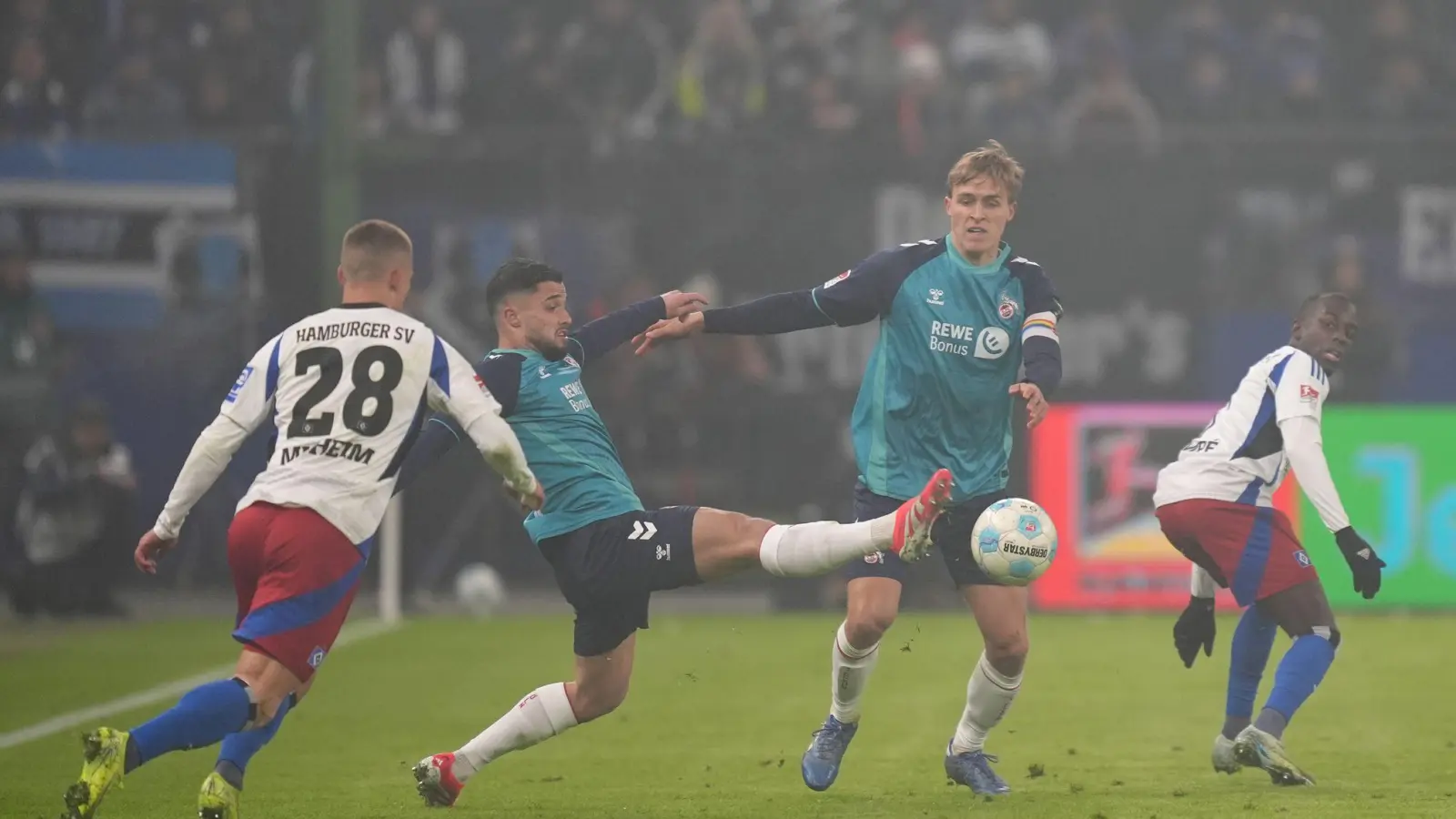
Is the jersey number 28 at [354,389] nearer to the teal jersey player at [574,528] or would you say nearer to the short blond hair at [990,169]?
the teal jersey player at [574,528]

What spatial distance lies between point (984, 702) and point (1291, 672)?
1306 mm

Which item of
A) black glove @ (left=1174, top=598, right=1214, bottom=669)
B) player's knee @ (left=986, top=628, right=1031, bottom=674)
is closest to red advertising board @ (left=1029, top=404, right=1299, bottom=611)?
black glove @ (left=1174, top=598, right=1214, bottom=669)

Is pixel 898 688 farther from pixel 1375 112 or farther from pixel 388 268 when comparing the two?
pixel 1375 112

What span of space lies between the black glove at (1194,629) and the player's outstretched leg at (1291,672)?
1.00 ft

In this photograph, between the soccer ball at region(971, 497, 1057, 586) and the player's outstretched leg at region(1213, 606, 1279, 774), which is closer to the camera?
the soccer ball at region(971, 497, 1057, 586)

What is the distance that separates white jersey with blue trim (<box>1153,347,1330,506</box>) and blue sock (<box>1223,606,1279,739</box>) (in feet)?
1.70

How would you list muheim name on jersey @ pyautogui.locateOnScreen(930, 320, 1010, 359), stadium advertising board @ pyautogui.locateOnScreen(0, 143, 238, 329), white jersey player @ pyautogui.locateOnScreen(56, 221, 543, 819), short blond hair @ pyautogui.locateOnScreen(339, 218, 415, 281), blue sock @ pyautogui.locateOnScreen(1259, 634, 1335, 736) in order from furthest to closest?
stadium advertising board @ pyautogui.locateOnScreen(0, 143, 238, 329), blue sock @ pyautogui.locateOnScreen(1259, 634, 1335, 736), muheim name on jersey @ pyautogui.locateOnScreen(930, 320, 1010, 359), short blond hair @ pyautogui.locateOnScreen(339, 218, 415, 281), white jersey player @ pyautogui.locateOnScreen(56, 221, 543, 819)

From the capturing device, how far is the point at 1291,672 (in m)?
8.07

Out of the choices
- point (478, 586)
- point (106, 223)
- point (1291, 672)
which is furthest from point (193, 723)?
point (106, 223)

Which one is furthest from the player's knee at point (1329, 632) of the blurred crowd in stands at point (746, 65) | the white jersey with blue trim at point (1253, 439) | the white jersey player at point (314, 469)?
the blurred crowd in stands at point (746, 65)

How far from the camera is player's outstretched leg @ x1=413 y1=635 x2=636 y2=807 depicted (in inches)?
289

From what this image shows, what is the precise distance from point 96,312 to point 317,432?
10.5 m

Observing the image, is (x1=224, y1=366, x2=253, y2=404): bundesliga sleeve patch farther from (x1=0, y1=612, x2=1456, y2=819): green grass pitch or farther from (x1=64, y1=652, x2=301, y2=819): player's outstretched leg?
(x1=0, y1=612, x2=1456, y2=819): green grass pitch

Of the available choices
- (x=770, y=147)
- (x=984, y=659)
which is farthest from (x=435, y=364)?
(x=770, y=147)
